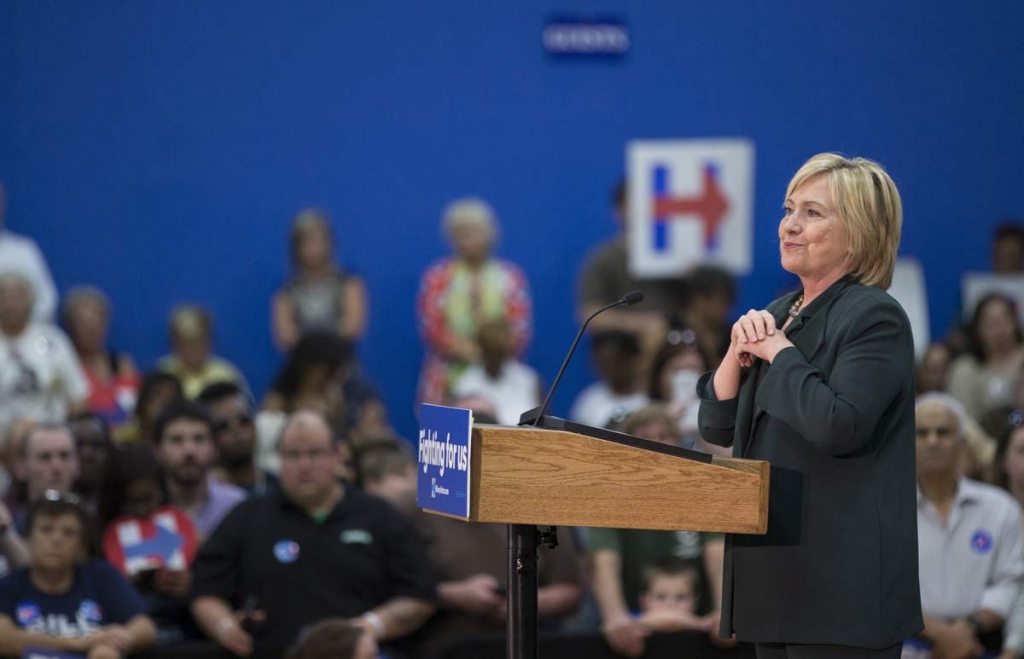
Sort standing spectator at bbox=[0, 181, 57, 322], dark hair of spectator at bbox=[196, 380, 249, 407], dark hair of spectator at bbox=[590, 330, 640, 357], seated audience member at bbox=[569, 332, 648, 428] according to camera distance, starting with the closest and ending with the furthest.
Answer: dark hair of spectator at bbox=[196, 380, 249, 407] → seated audience member at bbox=[569, 332, 648, 428] → dark hair of spectator at bbox=[590, 330, 640, 357] → standing spectator at bbox=[0, 181, 57, 322]

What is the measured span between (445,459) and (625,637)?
2.46 meters

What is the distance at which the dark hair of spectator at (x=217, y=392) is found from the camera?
22.4 feet

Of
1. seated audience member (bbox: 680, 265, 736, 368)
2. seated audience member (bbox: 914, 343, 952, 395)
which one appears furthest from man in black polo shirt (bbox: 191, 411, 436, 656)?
seated audience member (bbox: 914, 343, 952, 395)

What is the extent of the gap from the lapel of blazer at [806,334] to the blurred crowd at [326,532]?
1943 mm

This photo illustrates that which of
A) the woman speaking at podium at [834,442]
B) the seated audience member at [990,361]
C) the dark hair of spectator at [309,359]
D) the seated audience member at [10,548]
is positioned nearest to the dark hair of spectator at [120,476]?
the seated audience member at [10,548]

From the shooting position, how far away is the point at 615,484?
2518 millimetres

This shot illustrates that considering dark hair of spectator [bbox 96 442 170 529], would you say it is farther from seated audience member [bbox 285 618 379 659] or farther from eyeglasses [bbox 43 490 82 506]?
seated audience member [bbox 285 618 379 659]

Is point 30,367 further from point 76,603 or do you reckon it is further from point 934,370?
point 934,370

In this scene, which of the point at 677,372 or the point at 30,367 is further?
the point at 30,367

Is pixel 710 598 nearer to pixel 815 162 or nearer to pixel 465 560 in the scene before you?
pixel 465 560

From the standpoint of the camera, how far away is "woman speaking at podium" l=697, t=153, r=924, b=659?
2.50 metres

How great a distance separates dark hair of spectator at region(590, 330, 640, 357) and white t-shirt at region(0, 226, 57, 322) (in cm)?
321

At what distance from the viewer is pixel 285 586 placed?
518 cm

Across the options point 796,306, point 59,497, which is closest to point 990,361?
point 59,497
